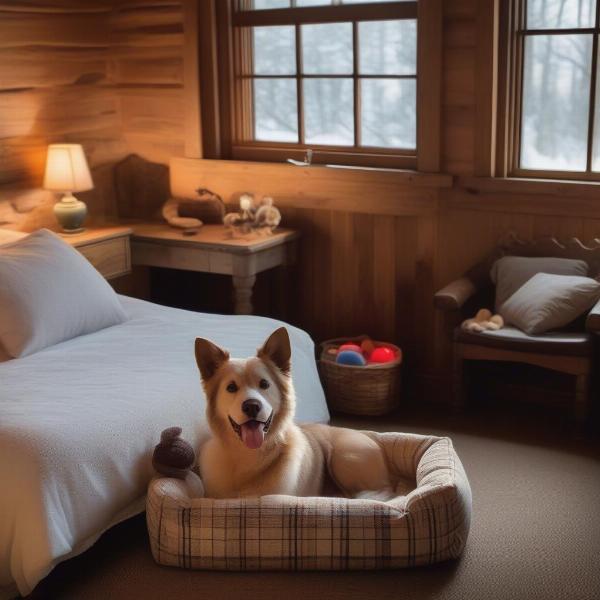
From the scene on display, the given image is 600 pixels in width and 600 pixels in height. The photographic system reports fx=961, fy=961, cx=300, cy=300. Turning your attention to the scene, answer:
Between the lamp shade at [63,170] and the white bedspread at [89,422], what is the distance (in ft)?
3.76

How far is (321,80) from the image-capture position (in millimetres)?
4738

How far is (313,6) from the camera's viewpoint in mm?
4621

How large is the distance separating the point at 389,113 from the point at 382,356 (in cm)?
117

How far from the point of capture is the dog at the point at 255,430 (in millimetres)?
2867

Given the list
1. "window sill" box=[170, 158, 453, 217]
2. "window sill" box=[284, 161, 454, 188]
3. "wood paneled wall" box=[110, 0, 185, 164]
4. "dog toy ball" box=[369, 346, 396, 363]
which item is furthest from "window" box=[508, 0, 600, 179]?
"wood paneled wall" box=[110, 0, 185, 164]

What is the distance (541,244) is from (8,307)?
229cm

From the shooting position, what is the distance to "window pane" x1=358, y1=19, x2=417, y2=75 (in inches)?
175

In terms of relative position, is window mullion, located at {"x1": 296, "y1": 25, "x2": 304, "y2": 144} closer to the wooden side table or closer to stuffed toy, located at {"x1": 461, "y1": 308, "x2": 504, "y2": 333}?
the wooden side table

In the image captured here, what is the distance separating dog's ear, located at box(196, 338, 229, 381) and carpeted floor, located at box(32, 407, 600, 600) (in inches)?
24.1

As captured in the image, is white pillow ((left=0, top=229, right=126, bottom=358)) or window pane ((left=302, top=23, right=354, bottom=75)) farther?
window pane ((left=302, top=23, right=354, bottom=75))

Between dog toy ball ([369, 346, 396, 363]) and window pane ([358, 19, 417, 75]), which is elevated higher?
window pane ([358, 19, 417, 75])

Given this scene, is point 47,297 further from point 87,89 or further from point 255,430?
point 87,89

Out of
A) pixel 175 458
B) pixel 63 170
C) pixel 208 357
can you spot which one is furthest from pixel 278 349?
pixel 63 170

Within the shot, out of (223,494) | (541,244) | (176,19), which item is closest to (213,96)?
(176,19)
